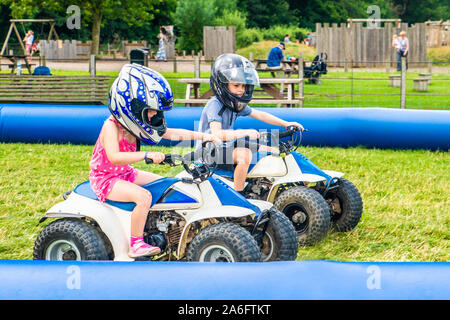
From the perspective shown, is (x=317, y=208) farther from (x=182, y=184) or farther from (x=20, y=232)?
(x=20, y=232)

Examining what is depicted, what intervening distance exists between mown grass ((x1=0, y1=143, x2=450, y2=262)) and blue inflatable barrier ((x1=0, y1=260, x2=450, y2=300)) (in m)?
1.58

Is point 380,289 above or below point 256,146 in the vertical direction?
below

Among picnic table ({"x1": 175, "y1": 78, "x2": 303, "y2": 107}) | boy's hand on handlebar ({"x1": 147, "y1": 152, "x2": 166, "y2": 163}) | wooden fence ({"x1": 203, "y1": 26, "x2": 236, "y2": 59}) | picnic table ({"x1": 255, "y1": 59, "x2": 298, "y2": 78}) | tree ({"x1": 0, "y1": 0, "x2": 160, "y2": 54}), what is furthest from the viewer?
wooden fence ({"x1": 203, "y1": 26, "x2": 236, "y2": 59})

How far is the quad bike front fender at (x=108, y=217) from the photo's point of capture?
4371 mm

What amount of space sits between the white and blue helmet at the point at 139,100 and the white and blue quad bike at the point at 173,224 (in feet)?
1.02

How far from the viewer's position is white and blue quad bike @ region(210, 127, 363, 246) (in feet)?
17.5

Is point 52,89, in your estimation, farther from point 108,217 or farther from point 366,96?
point 108,217

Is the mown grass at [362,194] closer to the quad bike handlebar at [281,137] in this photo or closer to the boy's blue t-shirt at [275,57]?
the quad bike handlebar at [281,137]

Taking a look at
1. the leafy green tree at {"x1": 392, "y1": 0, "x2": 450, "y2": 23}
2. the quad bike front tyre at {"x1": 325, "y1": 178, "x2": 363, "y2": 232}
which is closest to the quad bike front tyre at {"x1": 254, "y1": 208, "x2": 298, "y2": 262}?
the quad bike front tyre at {"x1": 325, "y1": 178, "x2": 363, "y2": 232}

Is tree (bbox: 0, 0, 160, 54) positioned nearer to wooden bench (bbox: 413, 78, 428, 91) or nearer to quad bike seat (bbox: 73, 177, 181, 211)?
wooden bench (bbox: 413, 78, 428, 91)

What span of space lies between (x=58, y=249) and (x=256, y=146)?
5.82 feet

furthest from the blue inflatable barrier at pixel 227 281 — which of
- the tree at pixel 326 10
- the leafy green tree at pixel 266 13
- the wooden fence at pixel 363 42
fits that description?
the tree at pixel 326 10
